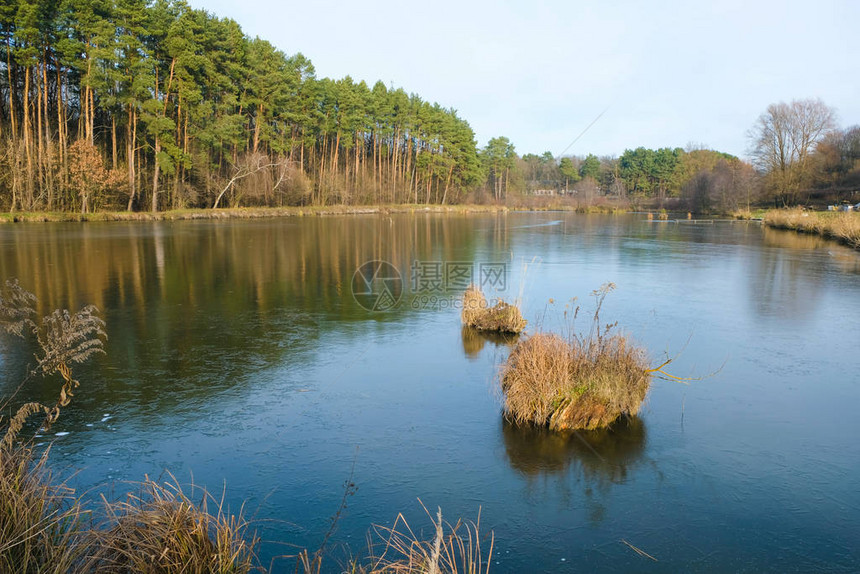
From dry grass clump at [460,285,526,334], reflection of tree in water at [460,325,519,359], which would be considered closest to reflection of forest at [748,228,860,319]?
dry grass clump at [460,285,526,334]

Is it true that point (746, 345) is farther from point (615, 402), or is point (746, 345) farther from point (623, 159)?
point (623, 159)

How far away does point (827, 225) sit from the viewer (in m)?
30.7

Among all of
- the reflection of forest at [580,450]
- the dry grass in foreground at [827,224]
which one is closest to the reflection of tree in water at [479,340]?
the reflection of forest at [580,450]

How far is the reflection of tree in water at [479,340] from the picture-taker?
29.5 feet

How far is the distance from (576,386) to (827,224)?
1241 inches

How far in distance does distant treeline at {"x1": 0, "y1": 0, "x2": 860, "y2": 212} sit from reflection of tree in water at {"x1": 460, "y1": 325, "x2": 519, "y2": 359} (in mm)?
32803

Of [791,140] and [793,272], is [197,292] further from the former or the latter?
[791,140]

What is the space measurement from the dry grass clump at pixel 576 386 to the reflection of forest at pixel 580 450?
128 millimetres

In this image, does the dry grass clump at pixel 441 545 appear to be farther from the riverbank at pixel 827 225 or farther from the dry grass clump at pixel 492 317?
the riverbank at pixel 827 225

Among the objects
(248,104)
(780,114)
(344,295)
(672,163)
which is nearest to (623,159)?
(672,163)

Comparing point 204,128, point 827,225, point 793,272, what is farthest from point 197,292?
point 204,128

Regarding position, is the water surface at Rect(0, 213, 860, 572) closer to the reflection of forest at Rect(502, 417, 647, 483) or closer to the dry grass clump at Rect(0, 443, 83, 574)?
the reflection of forest at Rect(502, 417, 647, 483)

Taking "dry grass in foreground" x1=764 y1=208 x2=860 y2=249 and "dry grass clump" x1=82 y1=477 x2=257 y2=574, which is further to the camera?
"dry grass in foreground" x1=764 y1=208 x2=860 y2=249

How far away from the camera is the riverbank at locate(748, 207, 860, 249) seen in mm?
25828
